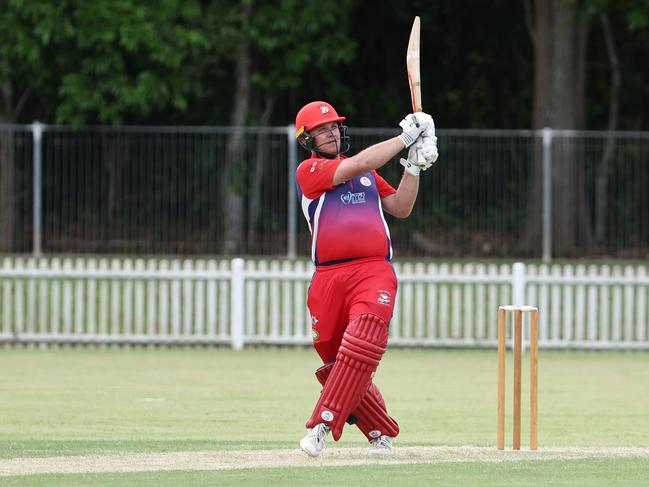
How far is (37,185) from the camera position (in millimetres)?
21469

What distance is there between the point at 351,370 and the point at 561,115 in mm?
16167

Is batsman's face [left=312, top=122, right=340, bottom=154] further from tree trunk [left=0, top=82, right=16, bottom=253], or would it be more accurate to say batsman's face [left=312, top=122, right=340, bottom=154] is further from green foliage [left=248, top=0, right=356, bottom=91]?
green foliage [left=248, top=0, right=356, bottom=91]

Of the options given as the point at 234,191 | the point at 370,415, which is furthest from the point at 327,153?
the point at 234,191

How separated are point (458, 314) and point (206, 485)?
995 centimetres

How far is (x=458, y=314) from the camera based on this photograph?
17.1 meters

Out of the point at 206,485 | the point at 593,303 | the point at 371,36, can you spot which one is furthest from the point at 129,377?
the point at 371,36

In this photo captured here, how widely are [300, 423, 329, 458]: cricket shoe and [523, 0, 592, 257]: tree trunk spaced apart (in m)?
13.5

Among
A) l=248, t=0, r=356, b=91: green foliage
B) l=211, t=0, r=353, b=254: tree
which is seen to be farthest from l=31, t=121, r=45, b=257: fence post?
l=248, t=0, r=356, b=91: green foliage

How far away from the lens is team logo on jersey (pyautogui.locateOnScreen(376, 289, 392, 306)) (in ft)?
27.4

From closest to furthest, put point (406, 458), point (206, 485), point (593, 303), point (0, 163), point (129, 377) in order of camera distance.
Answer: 1. point (206, 485)
2. point (406, 458)
3. point (129, 377)
4. point (593, 303)
5. point (0, 163)

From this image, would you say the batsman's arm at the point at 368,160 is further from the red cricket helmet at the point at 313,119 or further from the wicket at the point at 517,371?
the wicket at the point at 517,371

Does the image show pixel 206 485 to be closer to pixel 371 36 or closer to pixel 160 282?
pixel 160 282

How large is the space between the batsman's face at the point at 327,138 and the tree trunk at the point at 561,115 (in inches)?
511

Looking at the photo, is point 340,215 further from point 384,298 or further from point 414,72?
point 414,72
